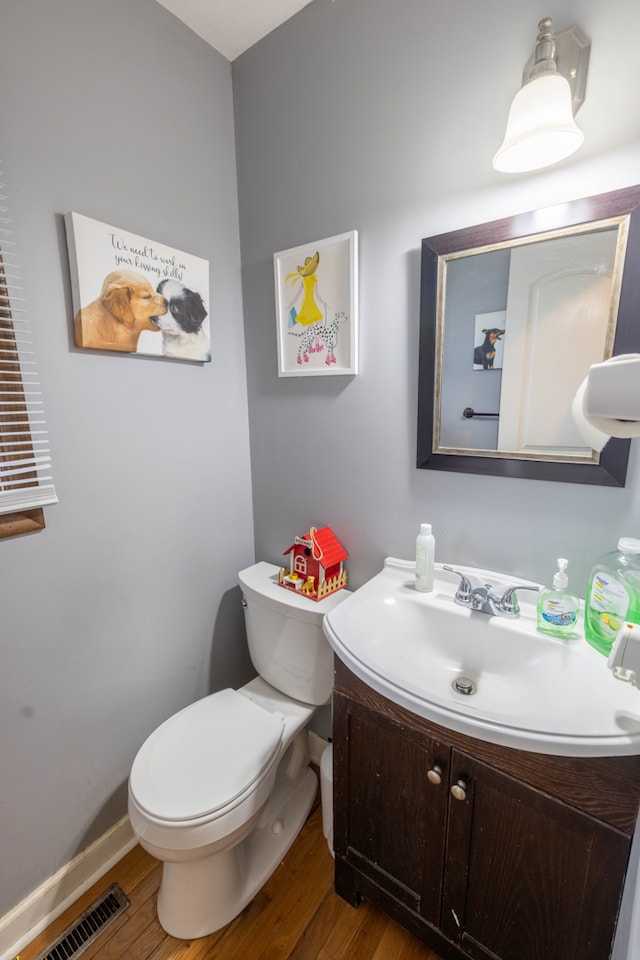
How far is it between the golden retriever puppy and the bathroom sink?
93 cm

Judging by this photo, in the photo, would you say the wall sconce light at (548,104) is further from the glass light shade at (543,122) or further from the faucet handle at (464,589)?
the faucet handle at (464,589)

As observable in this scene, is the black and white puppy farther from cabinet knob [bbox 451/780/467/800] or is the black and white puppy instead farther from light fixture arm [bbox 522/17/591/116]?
cabinet knob [bbox 451/780/467/800]

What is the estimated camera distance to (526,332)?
3.05ft

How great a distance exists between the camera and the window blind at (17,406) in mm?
910

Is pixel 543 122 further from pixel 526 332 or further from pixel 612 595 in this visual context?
pixel 612 595

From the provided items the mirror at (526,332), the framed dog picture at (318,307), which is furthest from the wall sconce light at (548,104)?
the framed dog picture at (318,307)

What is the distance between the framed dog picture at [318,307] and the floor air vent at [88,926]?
1.66 metres

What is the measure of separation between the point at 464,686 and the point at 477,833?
0.26 m

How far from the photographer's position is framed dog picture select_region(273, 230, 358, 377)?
1.18m

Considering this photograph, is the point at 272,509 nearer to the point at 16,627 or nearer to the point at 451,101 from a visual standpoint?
the point at 16,627

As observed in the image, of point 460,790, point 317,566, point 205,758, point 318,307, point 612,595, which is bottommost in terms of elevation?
point 205,758

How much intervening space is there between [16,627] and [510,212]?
5.06ft

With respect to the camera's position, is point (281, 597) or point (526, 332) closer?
point (526, 332)

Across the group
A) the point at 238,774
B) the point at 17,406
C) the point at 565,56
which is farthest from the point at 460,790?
the point at 565,56
